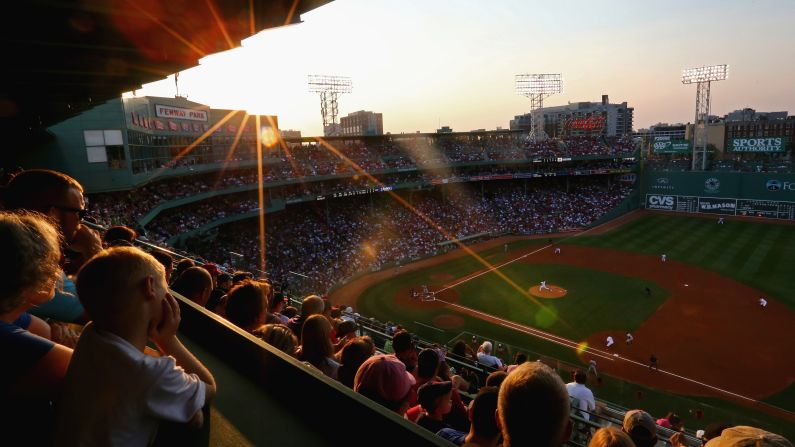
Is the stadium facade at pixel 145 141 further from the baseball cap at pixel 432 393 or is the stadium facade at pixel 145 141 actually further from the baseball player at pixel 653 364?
the baseball player at pixel 653 364

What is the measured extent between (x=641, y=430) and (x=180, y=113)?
35664mm

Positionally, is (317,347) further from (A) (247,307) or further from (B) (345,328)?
(B) (345,328)

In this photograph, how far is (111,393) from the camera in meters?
2.04

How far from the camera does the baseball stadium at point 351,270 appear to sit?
2.25 metres

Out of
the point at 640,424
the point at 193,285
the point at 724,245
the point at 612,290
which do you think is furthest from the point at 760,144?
the point at 193,285

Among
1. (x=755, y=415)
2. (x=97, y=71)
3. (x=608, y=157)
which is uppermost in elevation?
(x=97, y=71)

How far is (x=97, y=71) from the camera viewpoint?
730 centimetres

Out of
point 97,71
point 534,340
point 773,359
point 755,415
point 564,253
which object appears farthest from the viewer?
point 564,253

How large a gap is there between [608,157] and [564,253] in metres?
27.2

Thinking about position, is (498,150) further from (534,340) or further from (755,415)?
(755,415)

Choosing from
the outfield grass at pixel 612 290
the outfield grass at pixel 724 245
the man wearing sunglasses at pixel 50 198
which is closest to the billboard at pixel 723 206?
the outfield grass at pixel 724 245

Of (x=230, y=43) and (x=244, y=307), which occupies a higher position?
(x=230, y=43)

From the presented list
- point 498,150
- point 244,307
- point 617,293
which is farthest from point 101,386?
point 498,150

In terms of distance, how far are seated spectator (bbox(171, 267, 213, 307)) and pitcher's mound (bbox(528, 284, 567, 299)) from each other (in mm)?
25544
